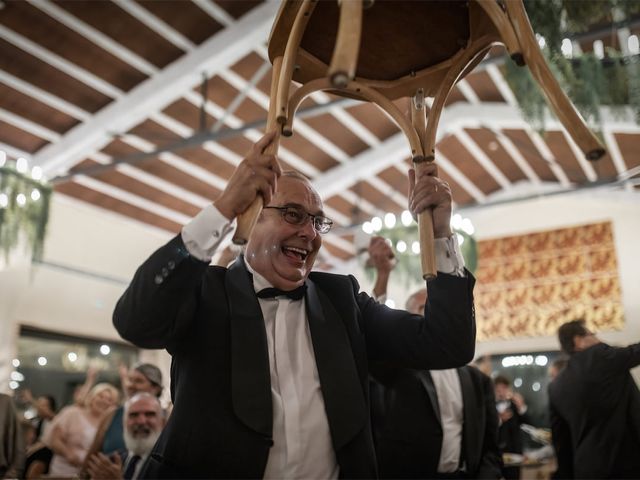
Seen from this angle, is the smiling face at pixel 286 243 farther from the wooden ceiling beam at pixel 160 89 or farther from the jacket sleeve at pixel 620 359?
the wooden ceiling beam at pixel 160 89

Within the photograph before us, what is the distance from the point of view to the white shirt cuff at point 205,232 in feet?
4.29

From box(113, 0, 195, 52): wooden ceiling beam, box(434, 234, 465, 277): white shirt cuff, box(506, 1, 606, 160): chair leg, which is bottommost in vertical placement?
box(434, 234, 465, 277): white shirt cuff

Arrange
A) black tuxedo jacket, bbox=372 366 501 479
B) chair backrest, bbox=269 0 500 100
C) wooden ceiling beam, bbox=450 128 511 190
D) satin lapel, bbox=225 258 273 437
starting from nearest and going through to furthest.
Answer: satin lapel, bbox=225 258 273 437 < chair backrest, bbox=269 0 500 100 < black tuxedo jacket, bbox=372 366 501 479 < wooden ceiling beam, bbox=450 128 511 190

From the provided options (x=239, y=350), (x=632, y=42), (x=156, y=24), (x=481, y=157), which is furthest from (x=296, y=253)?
(x=481, y=157)

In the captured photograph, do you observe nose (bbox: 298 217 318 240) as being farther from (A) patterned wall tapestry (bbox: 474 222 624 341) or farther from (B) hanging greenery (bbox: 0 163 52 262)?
(A) patterned wall tapestry (bbox: 474 222 624 341)

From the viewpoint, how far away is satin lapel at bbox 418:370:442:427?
9.83 feet

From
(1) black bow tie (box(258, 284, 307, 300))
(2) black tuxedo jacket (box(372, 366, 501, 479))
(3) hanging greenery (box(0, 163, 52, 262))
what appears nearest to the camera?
(1) black bow tie (box(258, 284, 307, 300))

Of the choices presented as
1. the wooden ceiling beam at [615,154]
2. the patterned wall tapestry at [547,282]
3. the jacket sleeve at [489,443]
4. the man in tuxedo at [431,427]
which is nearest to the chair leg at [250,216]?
the man in tuxedo at [431,427]

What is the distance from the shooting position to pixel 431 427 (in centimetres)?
296

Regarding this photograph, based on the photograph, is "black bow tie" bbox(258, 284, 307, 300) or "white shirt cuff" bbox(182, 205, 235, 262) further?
"black bow tie" bbox(258, 284, 307, 300)

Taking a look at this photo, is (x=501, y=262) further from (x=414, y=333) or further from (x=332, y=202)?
(x=414, y=333)

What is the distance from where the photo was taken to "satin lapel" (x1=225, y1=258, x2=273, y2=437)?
1.38m

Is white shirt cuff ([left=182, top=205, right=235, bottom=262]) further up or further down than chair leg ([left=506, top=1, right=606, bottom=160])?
further down

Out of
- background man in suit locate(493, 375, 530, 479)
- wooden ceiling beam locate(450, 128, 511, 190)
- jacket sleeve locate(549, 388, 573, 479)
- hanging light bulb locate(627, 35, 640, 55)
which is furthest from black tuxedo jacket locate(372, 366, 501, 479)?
wooden ceiling beam locate(450, 128, 511, 190)
